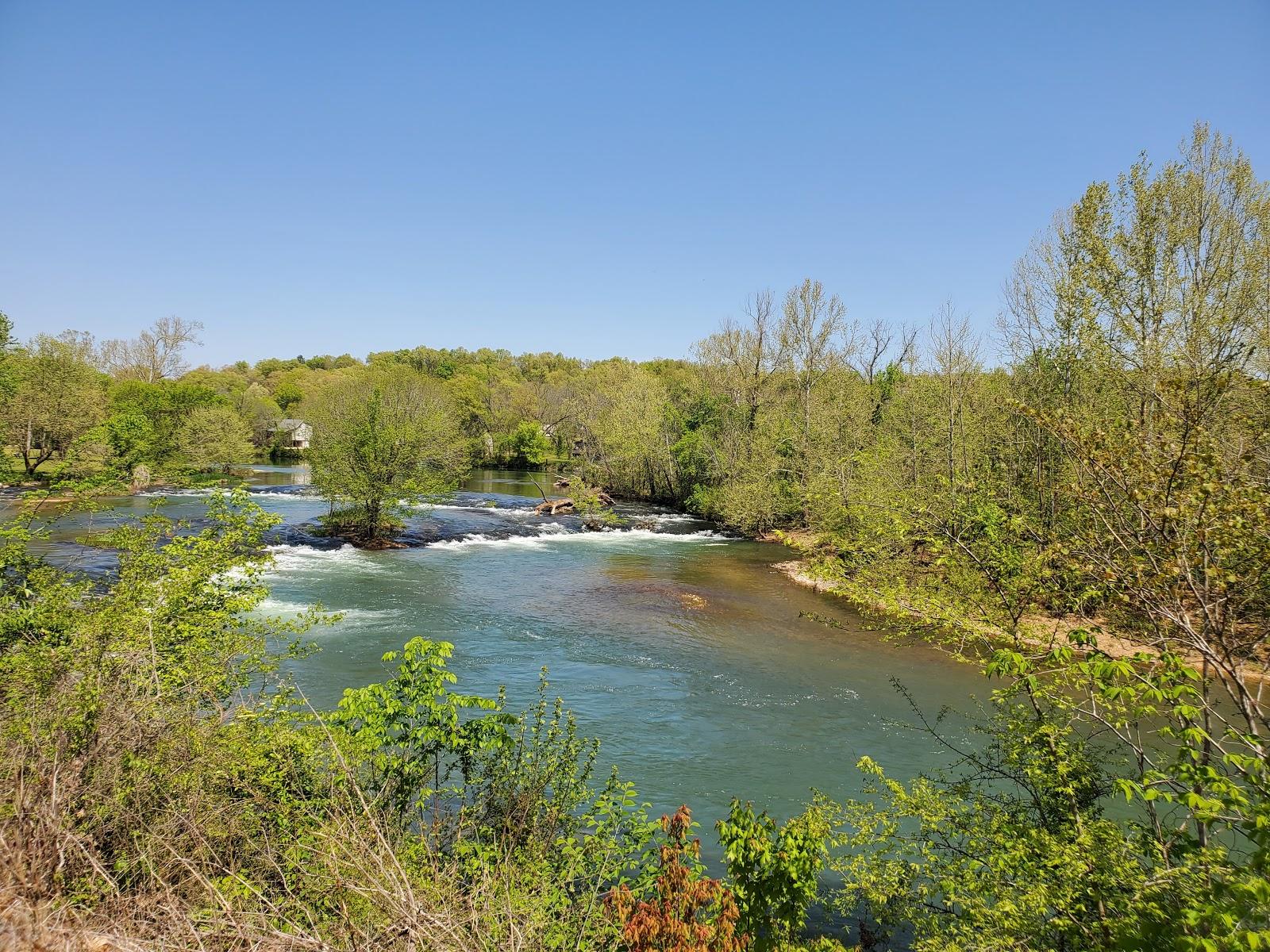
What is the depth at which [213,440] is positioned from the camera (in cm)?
5038

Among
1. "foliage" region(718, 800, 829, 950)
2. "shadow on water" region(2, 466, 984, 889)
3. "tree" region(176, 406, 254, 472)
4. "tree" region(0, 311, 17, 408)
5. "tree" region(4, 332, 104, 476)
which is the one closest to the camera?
"foliage" region(718, 800, 829, 950)

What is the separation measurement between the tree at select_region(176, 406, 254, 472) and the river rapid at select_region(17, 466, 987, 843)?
18957mm

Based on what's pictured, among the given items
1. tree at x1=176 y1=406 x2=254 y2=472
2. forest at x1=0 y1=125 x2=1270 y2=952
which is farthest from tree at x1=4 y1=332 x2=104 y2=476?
forest at x1=0 y1=125 x2=1270 y2=952

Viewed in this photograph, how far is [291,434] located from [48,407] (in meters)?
38.4

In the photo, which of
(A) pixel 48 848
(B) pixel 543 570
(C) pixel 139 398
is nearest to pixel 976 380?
(B) pixel 543 570

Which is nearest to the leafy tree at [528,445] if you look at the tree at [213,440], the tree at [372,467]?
the tree at [213,440]

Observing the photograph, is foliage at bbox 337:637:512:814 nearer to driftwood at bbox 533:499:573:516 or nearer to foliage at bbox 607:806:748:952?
foliage at bbox 607:806:748:952

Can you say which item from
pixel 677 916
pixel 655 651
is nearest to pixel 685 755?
pixel 655 651

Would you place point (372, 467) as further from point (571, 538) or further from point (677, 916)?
point (677, 916)

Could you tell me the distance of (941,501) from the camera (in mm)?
7695

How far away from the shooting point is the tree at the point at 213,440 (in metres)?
47.8

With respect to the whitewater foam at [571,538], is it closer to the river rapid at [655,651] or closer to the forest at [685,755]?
the river rapid at [655,651]

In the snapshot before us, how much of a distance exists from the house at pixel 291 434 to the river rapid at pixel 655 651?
163 feet

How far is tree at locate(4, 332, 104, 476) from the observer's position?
38688mm
